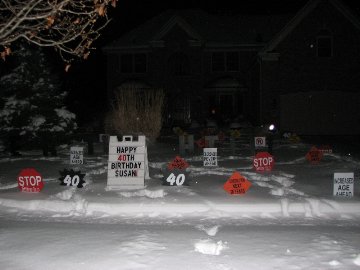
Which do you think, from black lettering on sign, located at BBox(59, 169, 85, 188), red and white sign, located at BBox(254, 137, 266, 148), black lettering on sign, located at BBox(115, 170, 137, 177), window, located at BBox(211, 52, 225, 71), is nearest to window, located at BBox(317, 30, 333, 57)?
window, located at BBox(211, 52, 225, 71)

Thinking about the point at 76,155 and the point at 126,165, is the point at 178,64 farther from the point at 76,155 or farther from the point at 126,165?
the point at 126,165

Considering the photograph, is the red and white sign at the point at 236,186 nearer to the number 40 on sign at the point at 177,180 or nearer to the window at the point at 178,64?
the number 40 on sign at the point at 177,180

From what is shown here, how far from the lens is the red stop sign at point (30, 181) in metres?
11.1

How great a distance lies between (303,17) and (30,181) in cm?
2233

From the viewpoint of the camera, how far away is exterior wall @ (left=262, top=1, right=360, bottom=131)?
29141 millimetres

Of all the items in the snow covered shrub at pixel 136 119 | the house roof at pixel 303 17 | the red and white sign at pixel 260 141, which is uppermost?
the house roof at pixel 303 17

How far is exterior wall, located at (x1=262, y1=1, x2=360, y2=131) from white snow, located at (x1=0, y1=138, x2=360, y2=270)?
634 inches

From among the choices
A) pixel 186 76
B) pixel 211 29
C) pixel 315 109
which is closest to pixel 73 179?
pixel 315 109

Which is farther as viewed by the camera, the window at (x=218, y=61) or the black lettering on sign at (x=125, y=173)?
the window at (x=218, y=61)

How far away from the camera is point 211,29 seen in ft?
124

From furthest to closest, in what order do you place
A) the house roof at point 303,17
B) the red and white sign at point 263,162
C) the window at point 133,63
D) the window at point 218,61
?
1. the window at point 133,63
2. the window at point 218,61
3. the house roof at point 303,17
4. the red and white sign at point 263,162

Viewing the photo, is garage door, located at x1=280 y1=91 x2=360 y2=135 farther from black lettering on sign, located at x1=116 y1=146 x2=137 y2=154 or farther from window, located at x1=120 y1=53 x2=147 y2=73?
black lettering on sign, located at x1=116 y1=146 x2=137 y2=154

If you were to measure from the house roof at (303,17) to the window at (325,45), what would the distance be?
1.55 m

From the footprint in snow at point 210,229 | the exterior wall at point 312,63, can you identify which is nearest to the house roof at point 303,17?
the exterior wall at point 312,63
